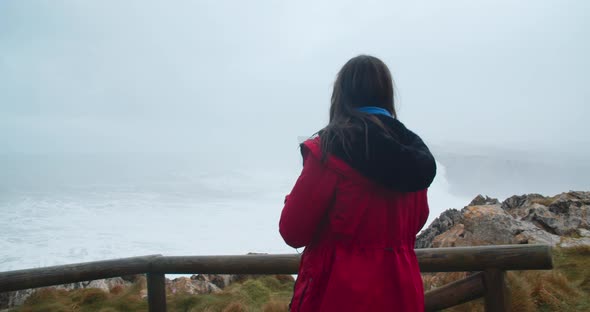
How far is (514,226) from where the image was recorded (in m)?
7.64

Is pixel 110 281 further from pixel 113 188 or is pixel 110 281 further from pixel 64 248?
pixel 113 188

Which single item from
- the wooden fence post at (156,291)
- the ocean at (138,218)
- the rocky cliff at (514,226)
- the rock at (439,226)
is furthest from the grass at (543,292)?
the ocean at (138,218)

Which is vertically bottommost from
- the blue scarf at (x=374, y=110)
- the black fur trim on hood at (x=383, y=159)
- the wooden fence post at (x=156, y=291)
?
the wooden fence post at (x=156, y=291)

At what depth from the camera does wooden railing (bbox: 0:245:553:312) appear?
317 cm

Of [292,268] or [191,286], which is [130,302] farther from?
[292,268]

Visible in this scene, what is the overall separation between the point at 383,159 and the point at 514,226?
6.66m

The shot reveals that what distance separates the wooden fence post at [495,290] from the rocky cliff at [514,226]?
11.8 ft

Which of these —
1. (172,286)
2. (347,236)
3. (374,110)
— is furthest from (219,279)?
(374,110)

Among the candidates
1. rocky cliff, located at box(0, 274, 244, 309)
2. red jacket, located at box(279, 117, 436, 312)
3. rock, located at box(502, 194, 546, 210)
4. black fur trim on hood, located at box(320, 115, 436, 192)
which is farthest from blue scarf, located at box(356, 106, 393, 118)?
rock, located at box(502, 194, 546, 210)

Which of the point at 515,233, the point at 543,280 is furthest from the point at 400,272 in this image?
the point at 515,233

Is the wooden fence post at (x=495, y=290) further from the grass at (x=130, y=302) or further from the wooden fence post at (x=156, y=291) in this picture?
the wooden fence post at (x=156, y=291)

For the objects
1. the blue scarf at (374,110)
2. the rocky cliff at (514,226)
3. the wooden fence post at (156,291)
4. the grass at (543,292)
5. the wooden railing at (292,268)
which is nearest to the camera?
the blue scarf at (374,110)

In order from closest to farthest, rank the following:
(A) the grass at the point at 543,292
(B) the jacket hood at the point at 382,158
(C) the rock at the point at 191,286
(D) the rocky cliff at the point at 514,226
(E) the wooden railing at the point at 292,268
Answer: (B) the jacket hood at the point at 382,158 < (E) the wooden railing at the point at 292,268 < (A) the grass at the point at 543,292 < (C) the rock at the point at 191,286 < (D) the rocky cliff at the point at 514,226

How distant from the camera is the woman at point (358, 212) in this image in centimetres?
189
